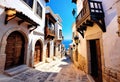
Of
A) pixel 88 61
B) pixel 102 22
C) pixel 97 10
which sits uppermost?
pixel 97 10

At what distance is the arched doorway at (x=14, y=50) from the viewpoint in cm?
668

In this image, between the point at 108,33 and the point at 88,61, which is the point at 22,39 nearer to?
the point at 88,61

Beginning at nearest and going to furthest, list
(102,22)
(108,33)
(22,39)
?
1. (108,33)
2. (102,22)
3. (22,39)

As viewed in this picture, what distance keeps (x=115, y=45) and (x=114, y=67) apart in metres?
0.97

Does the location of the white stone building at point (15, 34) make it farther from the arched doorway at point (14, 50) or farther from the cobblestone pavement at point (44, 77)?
the cobblestone pavement at point (44, 77)

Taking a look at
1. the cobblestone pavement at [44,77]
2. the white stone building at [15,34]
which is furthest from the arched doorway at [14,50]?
the cobblestone pavement at [44,77]

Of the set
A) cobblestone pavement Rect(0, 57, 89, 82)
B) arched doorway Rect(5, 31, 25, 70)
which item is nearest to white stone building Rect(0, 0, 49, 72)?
arched doorway Rect(5, 31, 25, 70)

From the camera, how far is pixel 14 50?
289 inches

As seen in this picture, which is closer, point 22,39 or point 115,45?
point 115,45

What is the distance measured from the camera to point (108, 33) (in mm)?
4887

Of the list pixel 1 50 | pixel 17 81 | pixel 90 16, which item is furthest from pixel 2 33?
pixel 90 16

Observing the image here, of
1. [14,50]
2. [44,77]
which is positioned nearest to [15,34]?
[14,50]

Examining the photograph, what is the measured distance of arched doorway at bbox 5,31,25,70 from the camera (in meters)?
6.68

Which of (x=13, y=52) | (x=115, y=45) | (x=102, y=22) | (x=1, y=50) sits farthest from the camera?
(x=13, y=52)
